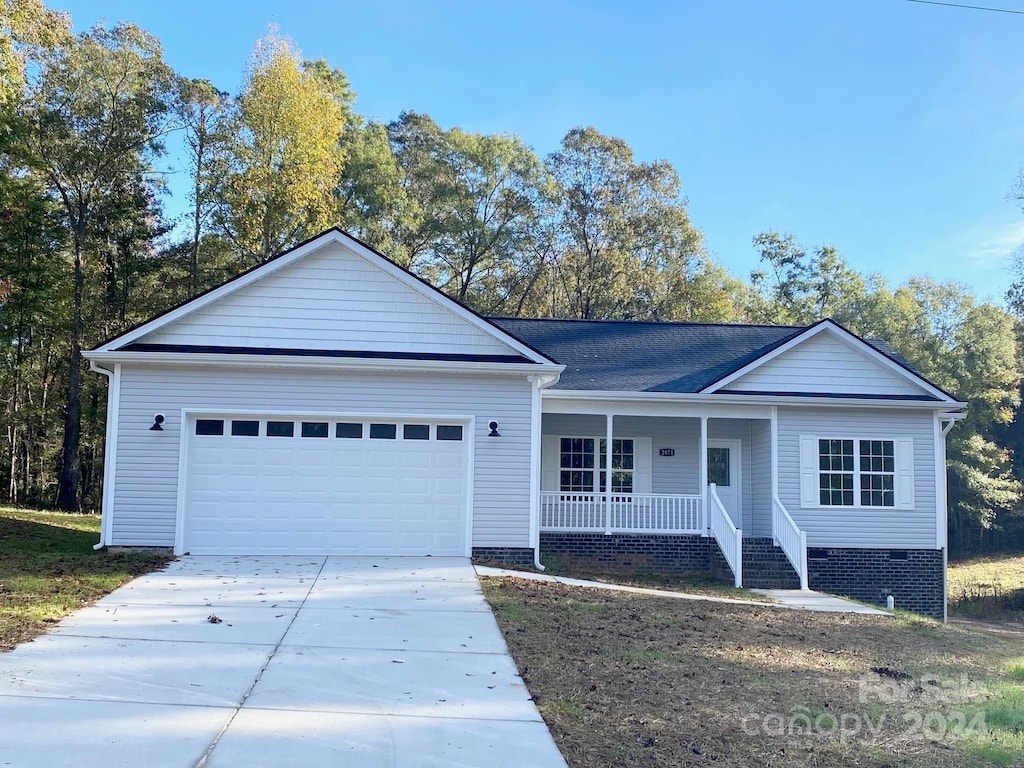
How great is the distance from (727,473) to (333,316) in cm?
870

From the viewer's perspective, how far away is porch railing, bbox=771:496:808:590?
1373cm

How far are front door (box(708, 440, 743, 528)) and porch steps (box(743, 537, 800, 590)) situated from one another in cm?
202

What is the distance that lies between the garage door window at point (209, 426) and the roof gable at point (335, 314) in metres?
1.14

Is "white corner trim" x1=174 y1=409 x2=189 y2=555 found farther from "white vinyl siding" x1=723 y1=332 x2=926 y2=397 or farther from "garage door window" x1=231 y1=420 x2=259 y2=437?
"white vinyl siding" x1=723 y1=332 x2=926 y2=397

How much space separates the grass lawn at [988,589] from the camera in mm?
22438

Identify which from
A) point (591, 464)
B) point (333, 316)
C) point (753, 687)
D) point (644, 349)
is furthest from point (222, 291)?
point (753, 687)

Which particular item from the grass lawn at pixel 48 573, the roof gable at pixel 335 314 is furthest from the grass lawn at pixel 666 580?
the grass lawn at pixel 48 573

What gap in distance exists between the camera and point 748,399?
14859 millimetres

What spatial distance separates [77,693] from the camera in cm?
549

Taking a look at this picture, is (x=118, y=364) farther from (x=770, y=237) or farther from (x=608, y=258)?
(x=770, y=237)

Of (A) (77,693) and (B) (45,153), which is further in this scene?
(B) (45,153)

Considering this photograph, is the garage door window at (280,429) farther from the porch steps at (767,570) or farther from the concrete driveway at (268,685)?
the porch steps at (767,570)

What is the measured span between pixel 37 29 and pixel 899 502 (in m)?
21.1

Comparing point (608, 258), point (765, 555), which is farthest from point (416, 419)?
point (608, 258)
